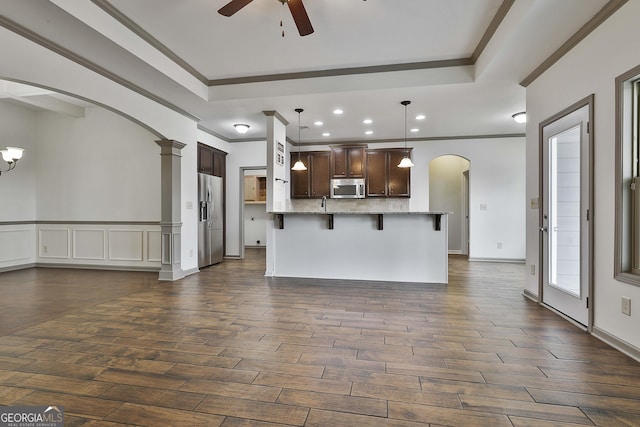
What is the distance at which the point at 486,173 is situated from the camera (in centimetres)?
684

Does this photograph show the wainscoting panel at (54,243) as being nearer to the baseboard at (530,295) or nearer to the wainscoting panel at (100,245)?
the wainscoting panel at (100,245)

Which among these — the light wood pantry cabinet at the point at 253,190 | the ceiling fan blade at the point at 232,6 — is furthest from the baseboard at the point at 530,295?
the light wood pantry cabinet at the point at 253,190

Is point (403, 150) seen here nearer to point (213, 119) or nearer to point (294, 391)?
point (213, 119)

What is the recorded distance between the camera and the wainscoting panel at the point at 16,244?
18.3 feet

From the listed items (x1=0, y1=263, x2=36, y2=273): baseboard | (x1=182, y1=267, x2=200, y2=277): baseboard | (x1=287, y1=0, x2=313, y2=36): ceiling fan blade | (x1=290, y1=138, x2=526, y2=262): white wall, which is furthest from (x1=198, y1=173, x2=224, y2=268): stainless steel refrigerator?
(x1=290, y1=138, x2=526, y2=262): white wall

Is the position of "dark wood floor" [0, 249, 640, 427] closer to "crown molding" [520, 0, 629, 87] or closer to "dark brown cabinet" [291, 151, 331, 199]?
"crown molding" [520, 0, 629, 87]

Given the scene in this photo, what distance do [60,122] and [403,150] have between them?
6841mm

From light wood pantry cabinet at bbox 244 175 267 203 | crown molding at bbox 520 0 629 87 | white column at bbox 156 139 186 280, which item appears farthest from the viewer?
light wood pantry cabinet at bbox 244 175 267 203

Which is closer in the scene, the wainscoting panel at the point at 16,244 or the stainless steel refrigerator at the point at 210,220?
the wainscoting panel at the point at 16,244

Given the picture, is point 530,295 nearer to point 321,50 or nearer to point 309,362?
point 309,362

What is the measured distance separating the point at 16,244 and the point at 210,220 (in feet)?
11.2

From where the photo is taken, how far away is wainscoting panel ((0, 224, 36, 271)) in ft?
18.3

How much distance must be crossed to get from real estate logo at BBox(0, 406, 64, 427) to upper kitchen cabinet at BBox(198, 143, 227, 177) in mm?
4804

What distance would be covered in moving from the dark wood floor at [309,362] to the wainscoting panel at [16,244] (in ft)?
7.78
